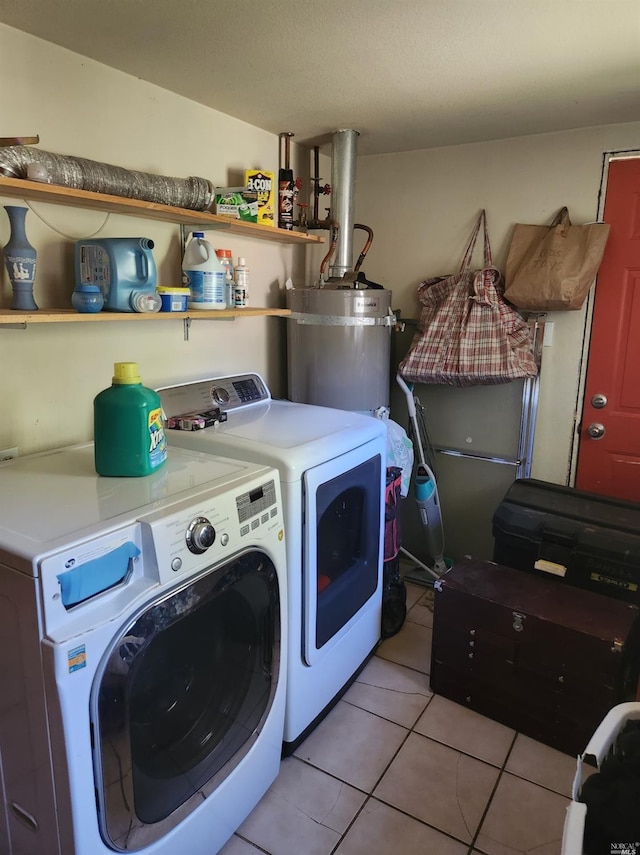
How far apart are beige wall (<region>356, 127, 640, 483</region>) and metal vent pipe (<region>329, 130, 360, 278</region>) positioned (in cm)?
39

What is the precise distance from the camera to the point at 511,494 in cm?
243

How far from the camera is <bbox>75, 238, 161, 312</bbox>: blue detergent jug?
1.66 m

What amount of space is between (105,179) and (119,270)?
252mm

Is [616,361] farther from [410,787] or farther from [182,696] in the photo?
[182,696]

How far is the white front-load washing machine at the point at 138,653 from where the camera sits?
1.07 metres

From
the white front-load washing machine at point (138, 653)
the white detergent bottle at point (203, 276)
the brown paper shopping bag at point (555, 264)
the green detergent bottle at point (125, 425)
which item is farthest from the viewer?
the brown paper shopping bag at point (555, 264)

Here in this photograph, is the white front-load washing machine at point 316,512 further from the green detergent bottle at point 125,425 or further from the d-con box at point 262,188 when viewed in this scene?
the d-con box at point 262,188

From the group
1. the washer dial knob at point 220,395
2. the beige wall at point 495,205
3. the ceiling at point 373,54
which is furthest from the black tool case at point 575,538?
the ceiling at point 373,54

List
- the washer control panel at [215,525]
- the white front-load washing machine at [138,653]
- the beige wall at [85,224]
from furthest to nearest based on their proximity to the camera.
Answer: the beige wall at [85,224]
the washer control panel at [215,525]
the white front-load washing machine at [138,653]

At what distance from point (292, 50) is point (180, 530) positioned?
4.63 ft

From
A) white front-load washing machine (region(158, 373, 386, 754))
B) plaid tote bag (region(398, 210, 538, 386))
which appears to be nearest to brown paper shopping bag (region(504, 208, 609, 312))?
plaid tote bag (region(398, 210, 538, 386))

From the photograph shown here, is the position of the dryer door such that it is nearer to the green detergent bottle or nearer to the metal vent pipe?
the green detergent bottle

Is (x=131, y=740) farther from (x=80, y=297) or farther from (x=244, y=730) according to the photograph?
(x=80, y=297)

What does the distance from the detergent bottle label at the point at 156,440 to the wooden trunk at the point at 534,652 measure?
112 cm
